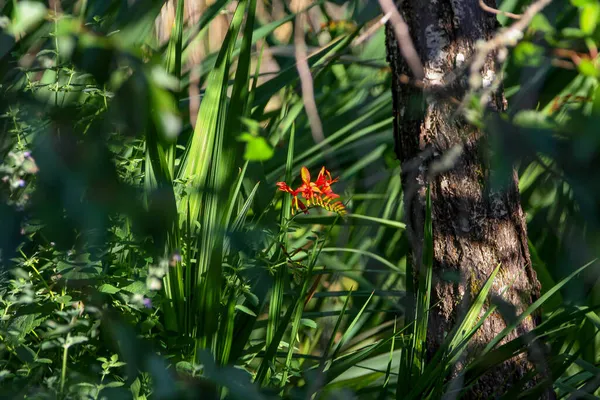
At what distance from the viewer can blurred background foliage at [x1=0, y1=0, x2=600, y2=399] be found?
2.09 feet

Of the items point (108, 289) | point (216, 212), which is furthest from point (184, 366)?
point (216, 212)

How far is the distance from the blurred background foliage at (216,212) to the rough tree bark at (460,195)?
3.0 inches

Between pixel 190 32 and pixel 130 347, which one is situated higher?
pixel 190 32

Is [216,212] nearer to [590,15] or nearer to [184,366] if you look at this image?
[184,366]

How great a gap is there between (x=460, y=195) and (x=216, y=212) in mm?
452

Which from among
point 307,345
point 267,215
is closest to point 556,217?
point 307,345

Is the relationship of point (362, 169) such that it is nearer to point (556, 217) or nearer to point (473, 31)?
point (556, 217)

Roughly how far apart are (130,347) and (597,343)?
4.61ft

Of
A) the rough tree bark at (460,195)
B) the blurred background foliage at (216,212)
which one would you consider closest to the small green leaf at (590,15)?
the blurred background foliage at (216,212)

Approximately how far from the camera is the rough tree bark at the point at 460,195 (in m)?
1.35

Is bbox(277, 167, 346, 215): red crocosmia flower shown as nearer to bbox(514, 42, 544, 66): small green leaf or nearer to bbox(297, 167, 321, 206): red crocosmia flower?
bbox(297, 167, 321, 206): red crocosmia flower

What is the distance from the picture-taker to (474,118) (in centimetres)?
73

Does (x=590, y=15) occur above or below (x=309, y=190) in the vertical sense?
above

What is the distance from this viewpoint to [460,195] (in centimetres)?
138
